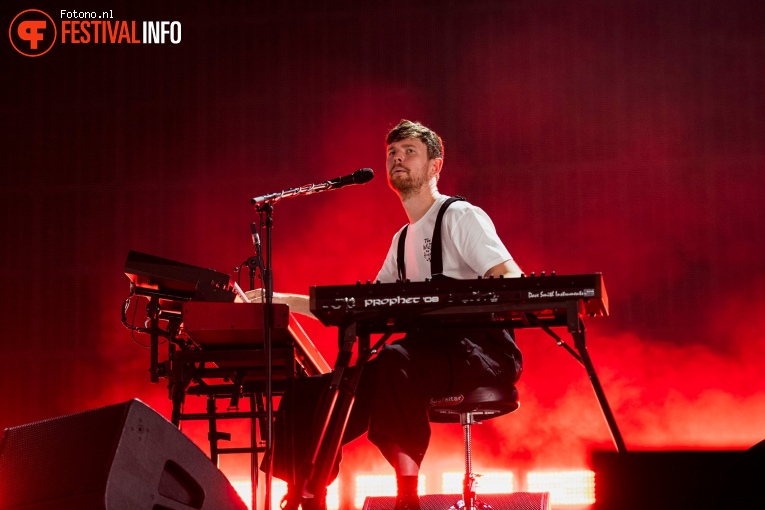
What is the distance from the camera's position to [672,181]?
5.12 meters

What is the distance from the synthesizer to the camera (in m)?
2.55

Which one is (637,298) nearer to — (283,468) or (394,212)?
(394,212)

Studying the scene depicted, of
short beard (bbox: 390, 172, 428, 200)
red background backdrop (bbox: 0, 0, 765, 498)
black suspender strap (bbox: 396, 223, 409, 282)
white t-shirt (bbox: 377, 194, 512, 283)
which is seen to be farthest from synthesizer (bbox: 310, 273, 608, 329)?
red background backdrop (bbox: 0, 0, 765, 498)

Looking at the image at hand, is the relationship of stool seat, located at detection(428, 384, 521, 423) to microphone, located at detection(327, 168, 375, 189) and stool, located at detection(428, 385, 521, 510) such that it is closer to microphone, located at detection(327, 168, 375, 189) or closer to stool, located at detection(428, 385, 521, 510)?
stool, located at detection(428, 385, 521, 510)

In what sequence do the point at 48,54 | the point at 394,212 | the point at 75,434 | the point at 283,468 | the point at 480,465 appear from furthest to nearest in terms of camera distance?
the point at 48,54 < the point at 394,212 < the point at 480,465 < the point at 283,468 < the point at 75,434

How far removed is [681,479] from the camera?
1273mm

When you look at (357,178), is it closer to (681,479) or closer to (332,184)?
(332,184)

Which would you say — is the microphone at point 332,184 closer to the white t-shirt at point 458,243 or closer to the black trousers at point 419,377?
the white t-shirt at point 458,243

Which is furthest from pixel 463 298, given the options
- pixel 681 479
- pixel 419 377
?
pixel 681 479

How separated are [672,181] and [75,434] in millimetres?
3924

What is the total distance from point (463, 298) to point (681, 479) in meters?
1.34

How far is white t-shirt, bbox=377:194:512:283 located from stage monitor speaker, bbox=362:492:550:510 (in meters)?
0.87

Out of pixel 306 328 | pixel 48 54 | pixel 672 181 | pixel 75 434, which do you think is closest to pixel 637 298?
pixel 672 181

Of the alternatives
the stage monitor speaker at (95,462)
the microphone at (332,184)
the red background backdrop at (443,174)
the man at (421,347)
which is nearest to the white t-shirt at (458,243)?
the man at (421,347)
